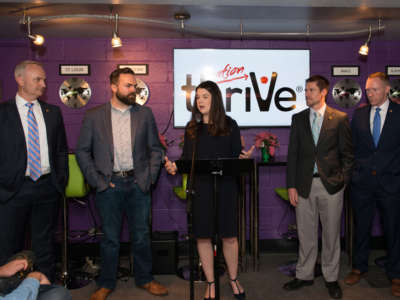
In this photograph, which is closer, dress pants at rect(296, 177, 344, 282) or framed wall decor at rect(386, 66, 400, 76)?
dress pants at rect(296, 177, 344, 282)

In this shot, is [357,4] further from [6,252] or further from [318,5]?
[6,252]

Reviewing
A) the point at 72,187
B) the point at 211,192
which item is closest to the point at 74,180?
the point at 72,187

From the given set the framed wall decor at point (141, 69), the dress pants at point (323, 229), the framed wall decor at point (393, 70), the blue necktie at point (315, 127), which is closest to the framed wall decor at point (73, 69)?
the framed wall decor at point (141, 69)

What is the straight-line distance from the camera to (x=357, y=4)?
3055mm

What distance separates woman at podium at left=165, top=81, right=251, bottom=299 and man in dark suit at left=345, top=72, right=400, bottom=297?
125 centimetres

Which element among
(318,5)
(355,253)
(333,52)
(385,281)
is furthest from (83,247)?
(333,52)

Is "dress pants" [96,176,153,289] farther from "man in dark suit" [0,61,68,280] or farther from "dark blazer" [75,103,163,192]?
"man in dark suit" [0,61,68,280]

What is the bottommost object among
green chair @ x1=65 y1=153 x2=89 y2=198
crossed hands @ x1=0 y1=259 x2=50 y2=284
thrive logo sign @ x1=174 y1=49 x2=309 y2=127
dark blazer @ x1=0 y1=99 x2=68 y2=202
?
crossed hands @ x1=0 y1=259 x2=50 y2=284

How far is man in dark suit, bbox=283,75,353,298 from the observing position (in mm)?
3035

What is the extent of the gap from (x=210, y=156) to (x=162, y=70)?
194 centimetres

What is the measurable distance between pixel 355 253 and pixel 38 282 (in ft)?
9.48

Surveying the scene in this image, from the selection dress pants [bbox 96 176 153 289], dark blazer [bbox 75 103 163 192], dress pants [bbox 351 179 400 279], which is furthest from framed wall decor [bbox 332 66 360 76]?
dress pants [bbox 96 176 153 289]

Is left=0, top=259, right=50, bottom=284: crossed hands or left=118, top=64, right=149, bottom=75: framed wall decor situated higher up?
left=118, top=64, right=149, bottom=75: framed wall decor

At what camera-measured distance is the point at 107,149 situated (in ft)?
9.87
